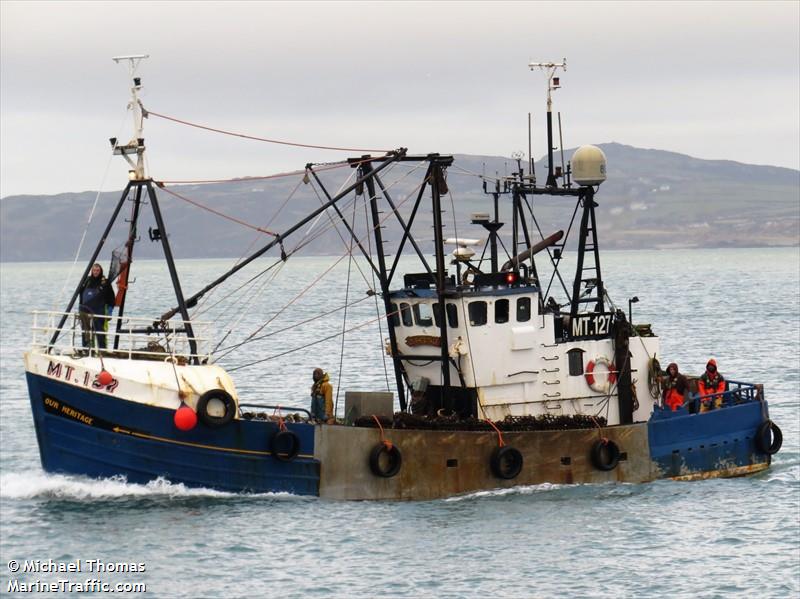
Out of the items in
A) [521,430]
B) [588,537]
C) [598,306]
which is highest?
[598,306]

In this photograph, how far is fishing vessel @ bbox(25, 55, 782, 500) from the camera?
28.1 metres

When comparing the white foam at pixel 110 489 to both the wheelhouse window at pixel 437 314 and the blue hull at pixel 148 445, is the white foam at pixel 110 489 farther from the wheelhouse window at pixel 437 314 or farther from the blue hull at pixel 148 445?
the wheelhouse window at pixel 437 314

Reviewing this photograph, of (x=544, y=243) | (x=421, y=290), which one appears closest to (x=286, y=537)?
(x=421, y=290)

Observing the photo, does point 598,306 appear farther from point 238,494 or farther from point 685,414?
point 238,494

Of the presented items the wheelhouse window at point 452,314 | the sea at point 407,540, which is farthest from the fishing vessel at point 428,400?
the sea at point 407,540

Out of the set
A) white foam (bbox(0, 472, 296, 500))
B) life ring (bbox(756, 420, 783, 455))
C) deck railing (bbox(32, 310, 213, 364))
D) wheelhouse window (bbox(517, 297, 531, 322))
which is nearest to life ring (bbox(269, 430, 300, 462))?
white foam (bbox(0, 472, 296, 500))

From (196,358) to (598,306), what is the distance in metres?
9.16

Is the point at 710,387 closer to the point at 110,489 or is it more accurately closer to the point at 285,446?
the point at 285,446

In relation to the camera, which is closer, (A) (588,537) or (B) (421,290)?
(A) (588,537)

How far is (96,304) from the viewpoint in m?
29.2

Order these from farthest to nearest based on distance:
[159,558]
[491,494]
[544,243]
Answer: [544,243]
[491,494]
[159,558]

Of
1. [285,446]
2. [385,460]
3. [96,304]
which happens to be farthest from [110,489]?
[385,460]

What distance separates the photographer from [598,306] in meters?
32.0

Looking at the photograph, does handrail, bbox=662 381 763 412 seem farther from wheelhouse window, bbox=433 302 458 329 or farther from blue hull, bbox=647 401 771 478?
wheelhouse window, bbox=433 302 458 329
